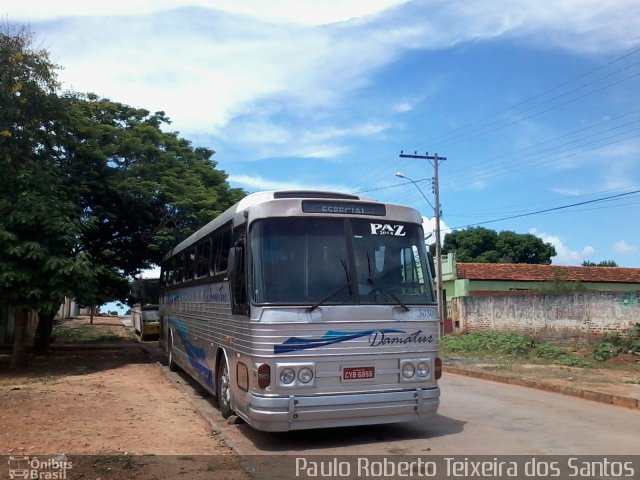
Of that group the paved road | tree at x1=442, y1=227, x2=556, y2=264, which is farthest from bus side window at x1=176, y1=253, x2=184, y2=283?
tree at x1=442, y1=227, x2=556, y2=264

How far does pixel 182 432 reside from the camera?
827 centimetres

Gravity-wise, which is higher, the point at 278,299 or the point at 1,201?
the point at 1,201

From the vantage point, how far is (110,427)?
8.42m

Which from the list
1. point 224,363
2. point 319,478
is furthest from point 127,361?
point 319,478

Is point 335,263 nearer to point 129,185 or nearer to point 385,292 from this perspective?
point 385,292

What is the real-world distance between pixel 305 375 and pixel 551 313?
19.5 metres

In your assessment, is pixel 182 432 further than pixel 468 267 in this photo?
No

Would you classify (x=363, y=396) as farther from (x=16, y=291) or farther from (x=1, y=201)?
(x=1, y=201)

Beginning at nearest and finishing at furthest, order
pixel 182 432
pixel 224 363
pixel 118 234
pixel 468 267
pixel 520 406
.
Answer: pixel 182 432 → pixel 224 363 → pixel 520 406 → pixel 118 234 → pixel 468 267

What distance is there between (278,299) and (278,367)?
0.80 meters

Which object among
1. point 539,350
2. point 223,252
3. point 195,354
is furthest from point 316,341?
point 539,350

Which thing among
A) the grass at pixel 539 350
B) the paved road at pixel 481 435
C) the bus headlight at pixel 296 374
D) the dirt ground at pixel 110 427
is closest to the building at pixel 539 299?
the grass at pixel 539 350

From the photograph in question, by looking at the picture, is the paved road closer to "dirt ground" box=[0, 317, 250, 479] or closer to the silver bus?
the silver bus

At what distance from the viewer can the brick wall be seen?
→ 21159 millimetres
